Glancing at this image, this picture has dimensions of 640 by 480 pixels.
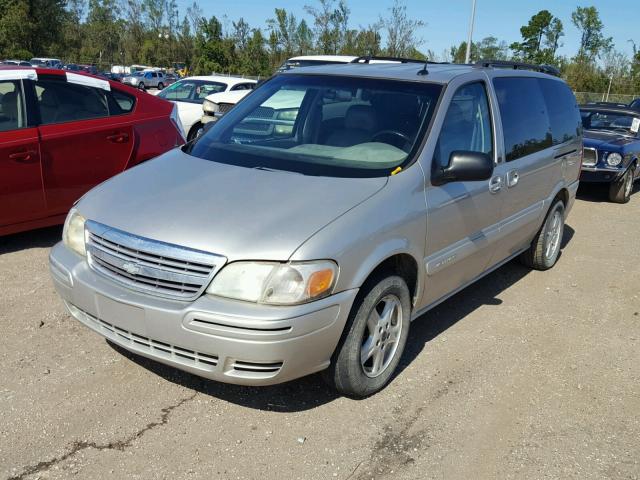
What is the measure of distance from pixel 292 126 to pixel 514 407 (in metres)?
2.31

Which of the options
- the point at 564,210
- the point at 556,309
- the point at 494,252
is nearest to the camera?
the point at 494,252

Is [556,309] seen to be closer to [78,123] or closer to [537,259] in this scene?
[537,259]

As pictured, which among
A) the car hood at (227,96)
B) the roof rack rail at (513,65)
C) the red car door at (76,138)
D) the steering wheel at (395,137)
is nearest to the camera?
the steering wheel at (395,137)

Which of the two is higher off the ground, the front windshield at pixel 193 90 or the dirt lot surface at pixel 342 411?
the front windshield at pixel 193 90

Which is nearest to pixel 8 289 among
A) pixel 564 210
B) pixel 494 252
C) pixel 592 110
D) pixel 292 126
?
pixel 292 126

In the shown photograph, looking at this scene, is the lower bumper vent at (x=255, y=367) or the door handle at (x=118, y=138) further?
the door handle at (x=118, y=138)

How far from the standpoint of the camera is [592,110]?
11.4 meters

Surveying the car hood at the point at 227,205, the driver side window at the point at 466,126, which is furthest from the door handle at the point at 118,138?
the driver side window at the point at 466,126

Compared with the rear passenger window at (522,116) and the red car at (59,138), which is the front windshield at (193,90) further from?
the rear passenger window at (522,116)

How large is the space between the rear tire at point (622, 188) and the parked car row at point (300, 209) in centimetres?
492

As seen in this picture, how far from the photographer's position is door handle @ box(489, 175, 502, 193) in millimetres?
4336

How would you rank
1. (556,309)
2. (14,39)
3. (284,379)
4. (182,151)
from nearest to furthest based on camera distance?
(284,379) < (182,151) < (556,309) < (14,39)

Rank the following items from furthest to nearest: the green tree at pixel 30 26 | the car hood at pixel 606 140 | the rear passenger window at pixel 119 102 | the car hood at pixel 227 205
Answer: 1. the green tree at pixel 30 26
2. the car hood at pixel 606 140
3. the rear passenger window at pixel 119 102
4. the car hood at pixel 227 205

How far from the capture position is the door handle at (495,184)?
434cm
